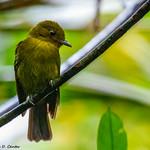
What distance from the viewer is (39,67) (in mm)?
1118

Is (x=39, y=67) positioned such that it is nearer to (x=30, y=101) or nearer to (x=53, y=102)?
(x=53, y=102)

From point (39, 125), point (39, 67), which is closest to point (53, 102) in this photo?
point (39, 125)

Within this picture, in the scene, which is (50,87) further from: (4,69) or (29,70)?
(29,70)

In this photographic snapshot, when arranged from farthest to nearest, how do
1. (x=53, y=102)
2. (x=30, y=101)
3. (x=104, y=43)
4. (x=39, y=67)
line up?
(x=39, y=67) < (x=53, y=102) < (x=30, y=101) < (x=104, y=43)

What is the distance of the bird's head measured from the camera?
945mm

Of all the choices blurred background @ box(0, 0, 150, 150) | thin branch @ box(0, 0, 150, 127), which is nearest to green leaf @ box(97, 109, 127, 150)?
thin branch @ box(0, 0, 150, 127)

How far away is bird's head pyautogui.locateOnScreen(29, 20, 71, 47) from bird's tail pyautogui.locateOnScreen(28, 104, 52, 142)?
0.40ft

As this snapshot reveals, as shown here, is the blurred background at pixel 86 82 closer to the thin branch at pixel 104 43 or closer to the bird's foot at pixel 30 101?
the bird's foot at pixel 30 101

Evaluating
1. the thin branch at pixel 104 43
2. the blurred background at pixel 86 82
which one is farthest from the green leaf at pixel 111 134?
the blurred background at pixel 86 82

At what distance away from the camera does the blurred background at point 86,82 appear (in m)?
0.94

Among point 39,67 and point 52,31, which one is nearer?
point 52,31

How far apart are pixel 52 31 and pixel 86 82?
4.5 inches

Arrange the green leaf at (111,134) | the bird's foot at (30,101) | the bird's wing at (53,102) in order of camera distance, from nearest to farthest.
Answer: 1. the green leaf at (111,134)
2. the bird's foot at (30,101)
3. the bird's wing at (53,102)

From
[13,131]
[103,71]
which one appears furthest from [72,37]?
[13,131]
